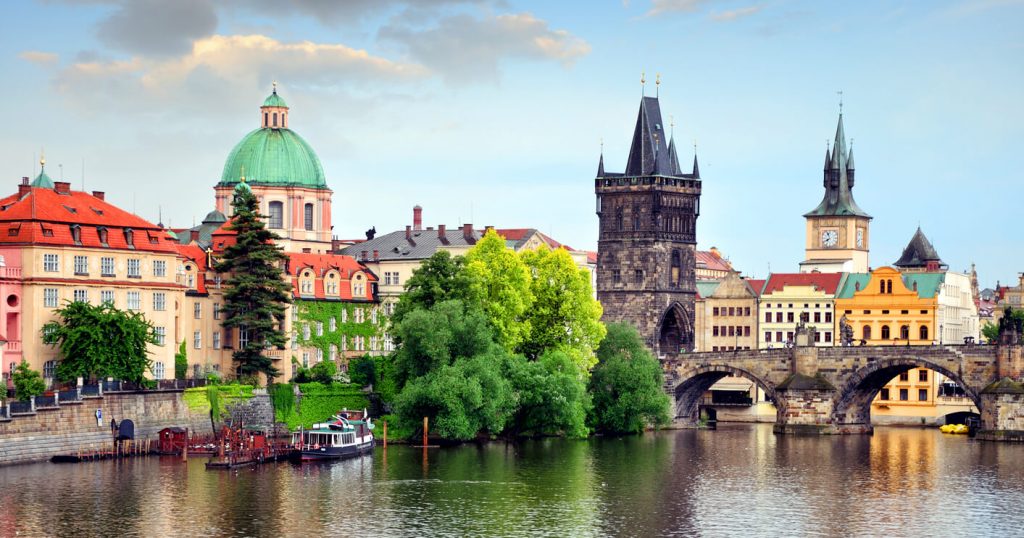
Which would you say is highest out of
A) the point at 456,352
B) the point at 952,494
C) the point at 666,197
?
the point at 666,197

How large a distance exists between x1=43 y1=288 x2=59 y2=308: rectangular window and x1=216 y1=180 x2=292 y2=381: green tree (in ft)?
43.0

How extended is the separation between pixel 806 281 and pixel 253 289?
72.2 metres

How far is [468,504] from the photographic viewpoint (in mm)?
90500

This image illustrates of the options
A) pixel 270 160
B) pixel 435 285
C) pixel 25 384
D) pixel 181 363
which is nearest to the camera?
pixel 25 384

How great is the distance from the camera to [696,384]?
15262 cm

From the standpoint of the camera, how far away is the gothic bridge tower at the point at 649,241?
167750mm

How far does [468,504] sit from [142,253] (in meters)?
34.9

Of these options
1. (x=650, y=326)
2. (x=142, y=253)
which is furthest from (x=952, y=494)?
(x=650, y=326)

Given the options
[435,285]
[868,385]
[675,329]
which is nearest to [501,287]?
[435,285]

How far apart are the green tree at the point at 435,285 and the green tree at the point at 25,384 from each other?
2665 cm

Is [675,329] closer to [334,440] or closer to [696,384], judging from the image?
[696,384]

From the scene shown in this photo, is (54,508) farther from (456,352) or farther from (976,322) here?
(976,322)

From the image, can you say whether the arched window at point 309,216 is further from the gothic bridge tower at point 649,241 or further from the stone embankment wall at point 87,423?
the stone embankment wall at point 87,423

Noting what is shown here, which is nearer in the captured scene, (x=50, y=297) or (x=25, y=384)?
(x=25, y=384)
